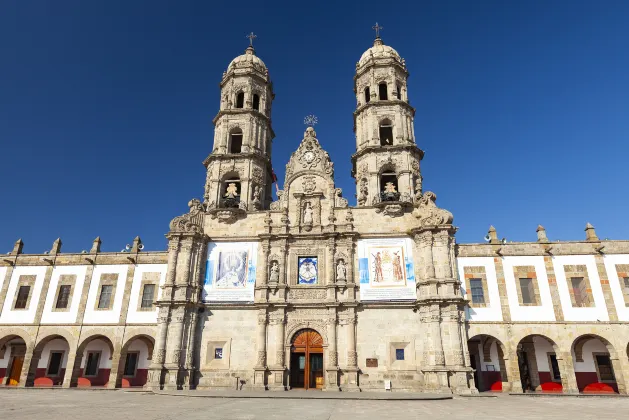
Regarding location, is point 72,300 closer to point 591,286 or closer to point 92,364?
point 92,364

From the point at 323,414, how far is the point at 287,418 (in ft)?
6.51

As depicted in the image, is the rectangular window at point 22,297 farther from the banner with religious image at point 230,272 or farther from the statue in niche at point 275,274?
the statue in niche at point 275,274

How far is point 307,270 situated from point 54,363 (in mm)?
24167

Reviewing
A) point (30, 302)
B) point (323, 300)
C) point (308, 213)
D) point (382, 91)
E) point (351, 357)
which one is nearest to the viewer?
point (351, 357)

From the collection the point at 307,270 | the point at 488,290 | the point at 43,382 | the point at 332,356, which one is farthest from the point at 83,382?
the point at 488,290

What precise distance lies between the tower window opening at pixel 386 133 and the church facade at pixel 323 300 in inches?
47.4

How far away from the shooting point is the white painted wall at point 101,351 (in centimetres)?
3475

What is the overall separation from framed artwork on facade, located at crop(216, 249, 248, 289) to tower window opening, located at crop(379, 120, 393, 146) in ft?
57.2

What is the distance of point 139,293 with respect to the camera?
114 feet

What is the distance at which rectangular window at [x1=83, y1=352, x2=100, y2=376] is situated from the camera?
34.9 metres

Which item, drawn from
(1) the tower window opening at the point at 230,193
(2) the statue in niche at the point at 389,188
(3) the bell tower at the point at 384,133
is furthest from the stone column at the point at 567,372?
(1) the tower window opening at the point at 230,193

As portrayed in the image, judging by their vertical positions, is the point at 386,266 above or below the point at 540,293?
above

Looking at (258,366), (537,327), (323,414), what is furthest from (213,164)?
(537,327)

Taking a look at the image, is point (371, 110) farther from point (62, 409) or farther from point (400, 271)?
point (62, 409)
